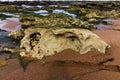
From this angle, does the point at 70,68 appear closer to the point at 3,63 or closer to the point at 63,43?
the point at 63,43

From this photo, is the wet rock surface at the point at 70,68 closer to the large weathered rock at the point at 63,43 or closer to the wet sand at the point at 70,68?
the wet sand at the point at 70,68

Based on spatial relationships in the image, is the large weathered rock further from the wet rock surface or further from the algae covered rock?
the algae covered rock

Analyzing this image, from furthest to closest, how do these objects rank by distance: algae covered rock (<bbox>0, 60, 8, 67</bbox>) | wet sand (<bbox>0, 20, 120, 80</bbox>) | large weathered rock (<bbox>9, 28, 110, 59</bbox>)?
1. large weathered rock (<bbox>9, 28, 110, 59</bbox>)
2. algae covered rock (<bbox>0, 60, 8, 67</bbox>)
3. wet sand (<bbox>0, 20, 120, 80</bbox>)

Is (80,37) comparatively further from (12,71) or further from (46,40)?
(12,71)

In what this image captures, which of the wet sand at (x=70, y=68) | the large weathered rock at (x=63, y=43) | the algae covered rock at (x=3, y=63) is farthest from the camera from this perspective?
the large weathered rock at (x=63, y=43)

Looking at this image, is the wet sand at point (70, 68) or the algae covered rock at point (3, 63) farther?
the algae covered rock at point (3, 63)

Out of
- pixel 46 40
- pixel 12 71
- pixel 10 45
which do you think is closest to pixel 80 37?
pixel 46 40

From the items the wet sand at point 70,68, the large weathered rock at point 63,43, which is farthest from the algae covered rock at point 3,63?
the large weathered rock at point 63,43

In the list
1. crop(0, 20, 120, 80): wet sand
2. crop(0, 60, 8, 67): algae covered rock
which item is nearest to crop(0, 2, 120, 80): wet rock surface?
crop(0, 20, 120, 80): wet sand
